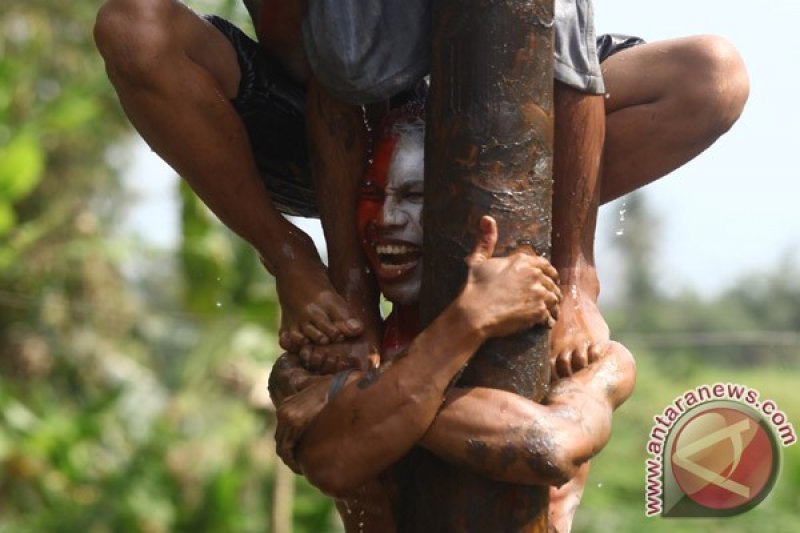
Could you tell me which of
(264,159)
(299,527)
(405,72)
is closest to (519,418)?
(405,72)

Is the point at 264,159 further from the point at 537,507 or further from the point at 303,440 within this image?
the point at 537,507

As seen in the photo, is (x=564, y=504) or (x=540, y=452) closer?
(x=540, y=452)

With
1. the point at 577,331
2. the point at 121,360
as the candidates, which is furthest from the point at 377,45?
the point at 121,360

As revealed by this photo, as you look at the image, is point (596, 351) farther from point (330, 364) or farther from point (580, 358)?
point (330, 364)

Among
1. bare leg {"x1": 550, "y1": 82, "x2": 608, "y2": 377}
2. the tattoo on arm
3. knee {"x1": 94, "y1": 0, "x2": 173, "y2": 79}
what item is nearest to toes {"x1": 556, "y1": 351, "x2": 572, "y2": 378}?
bare leg {"x1": 550, "y1": 82, "x2": 608, "y2": 377}

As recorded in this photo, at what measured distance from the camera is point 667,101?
265cm

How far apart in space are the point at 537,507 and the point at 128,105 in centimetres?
107

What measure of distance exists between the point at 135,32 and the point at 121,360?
26.6ft

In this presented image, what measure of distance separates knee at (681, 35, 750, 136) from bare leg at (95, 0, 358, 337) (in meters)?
0.80

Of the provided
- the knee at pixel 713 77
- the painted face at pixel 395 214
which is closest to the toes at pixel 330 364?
the painted face at pixel 395 214

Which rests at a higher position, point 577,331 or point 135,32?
point 135,32

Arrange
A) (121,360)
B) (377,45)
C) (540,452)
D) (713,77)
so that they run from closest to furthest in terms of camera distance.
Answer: (540,452) < (377,45) < (713,77) < (121,360)

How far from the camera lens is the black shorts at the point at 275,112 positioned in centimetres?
263

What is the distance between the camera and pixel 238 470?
7898mm
